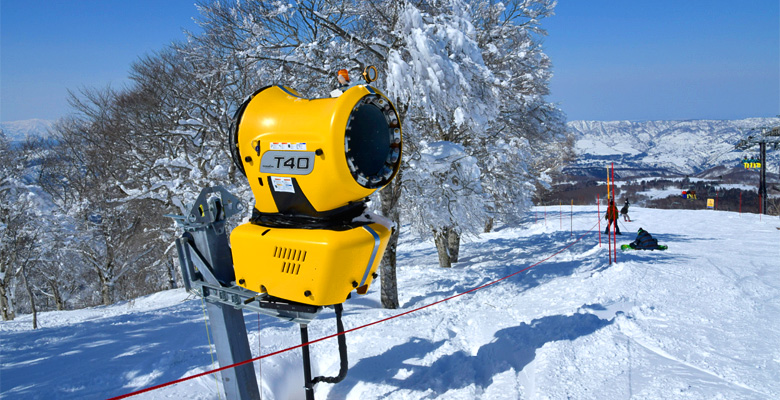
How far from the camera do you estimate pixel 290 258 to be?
2.11 m

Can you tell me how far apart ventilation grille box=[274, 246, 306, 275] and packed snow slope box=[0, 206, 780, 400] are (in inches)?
70.0

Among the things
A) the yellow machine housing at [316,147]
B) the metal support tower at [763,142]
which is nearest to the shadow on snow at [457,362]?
the yellow machine housing at [316,147]

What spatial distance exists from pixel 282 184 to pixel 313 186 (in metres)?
0.20

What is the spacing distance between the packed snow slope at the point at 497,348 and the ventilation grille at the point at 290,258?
178 centimetres

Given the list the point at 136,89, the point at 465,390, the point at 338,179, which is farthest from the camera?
the point at 136,89

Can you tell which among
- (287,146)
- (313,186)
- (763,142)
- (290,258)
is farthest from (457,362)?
(763,142)

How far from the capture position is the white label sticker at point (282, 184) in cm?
213

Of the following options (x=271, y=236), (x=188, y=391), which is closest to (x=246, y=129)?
(x=271, y=236)

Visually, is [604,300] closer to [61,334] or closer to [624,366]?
[624,366]

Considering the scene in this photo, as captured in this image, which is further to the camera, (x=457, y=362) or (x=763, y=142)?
(x=763, y=142)

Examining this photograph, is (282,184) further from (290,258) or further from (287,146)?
(290,258)

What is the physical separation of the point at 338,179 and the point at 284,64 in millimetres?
6108

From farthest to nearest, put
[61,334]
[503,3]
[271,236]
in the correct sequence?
[503,3] → [61,334] → [271,236]

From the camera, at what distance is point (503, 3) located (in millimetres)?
11781
